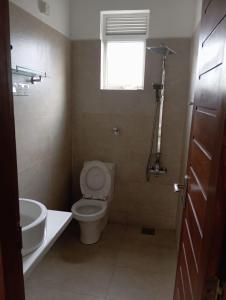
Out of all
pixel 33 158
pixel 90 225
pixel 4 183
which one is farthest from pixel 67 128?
pixel 4 183

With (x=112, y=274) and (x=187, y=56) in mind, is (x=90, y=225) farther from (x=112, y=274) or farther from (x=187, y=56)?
(x=187, y=56)

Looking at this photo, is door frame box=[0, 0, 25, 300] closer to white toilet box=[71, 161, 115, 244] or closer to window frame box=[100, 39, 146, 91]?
white toilet box=[71, 161, 115, 244]

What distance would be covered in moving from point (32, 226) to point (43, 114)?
130 centimetres

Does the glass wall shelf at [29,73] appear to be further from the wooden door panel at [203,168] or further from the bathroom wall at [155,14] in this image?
the wooden door panel at [203,168]

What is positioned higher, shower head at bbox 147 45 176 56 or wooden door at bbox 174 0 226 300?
shower head at bbox 147 45 176 56

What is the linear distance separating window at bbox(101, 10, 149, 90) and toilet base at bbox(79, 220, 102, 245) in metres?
1.59

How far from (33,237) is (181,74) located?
2198 mm

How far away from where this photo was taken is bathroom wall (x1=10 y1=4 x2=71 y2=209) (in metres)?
1.95

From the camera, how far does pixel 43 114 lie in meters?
2.35

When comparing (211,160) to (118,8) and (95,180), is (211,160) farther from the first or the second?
(118,8)

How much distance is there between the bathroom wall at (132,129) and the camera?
107 inches

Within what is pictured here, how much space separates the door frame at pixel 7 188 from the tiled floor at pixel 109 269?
4.25 feet

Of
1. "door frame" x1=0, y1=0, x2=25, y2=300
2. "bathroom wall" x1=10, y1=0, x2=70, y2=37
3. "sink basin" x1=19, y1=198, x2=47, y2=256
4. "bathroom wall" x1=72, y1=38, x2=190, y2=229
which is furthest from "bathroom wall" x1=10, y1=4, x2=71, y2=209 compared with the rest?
"door frame" x1=0, y1=0, x2=25, y2=300

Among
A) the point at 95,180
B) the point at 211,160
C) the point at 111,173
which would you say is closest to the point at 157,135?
the point at 111,173
